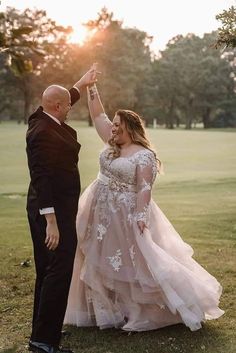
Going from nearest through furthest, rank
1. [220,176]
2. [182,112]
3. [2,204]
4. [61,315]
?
[61,315], [2,204], [220,176], [182,112]

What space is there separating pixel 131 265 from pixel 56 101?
1.58 m

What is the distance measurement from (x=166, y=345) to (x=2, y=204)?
447 inches

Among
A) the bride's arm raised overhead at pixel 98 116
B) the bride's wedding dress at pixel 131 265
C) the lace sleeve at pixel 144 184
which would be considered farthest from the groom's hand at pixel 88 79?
the lace sleeve at pixel 144 184

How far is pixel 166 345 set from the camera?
487cm

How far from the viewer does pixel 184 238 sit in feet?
33.4

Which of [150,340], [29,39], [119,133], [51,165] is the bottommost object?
[150,340]

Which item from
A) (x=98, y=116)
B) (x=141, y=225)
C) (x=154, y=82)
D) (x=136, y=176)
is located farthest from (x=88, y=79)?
(x=154, y=82)

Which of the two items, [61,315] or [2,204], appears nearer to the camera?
[61,315]

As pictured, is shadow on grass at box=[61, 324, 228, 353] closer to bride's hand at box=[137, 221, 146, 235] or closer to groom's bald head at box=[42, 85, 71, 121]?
bride's hand at box=[137, 221, 146, 235]

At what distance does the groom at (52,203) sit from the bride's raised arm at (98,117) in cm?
102

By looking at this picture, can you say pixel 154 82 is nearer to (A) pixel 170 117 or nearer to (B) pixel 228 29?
(A) pixel 170 117

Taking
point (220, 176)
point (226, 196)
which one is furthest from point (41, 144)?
point (220, 176)

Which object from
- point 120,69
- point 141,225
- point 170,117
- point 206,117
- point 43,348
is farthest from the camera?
point 206,117

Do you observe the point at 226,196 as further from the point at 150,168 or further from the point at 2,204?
the point at 150,168
